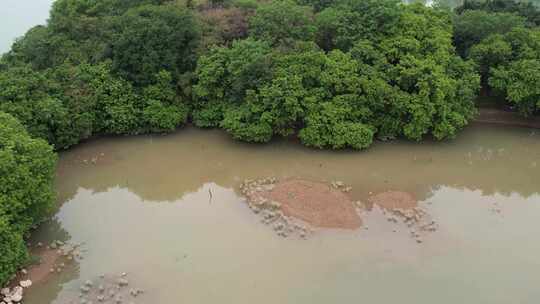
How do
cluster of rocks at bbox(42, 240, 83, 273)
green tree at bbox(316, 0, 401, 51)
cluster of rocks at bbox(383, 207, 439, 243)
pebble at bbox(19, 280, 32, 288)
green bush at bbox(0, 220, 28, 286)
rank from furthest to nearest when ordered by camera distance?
green tree at bbox(316, 0, 401, 51) → cluster of rocks at bbox(383, 207, 439, 243) → cluster of rocks at bbox(42, 240, 83, 273) → pebble at bbox(19, 280, 32, 288) → green bush at bbox(0, 220, 28, 286)

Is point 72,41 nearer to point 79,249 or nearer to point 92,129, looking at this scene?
point 92,129

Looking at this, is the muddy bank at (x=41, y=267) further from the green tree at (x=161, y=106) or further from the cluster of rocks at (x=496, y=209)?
the cluster of rocks at (x=496, y=209)

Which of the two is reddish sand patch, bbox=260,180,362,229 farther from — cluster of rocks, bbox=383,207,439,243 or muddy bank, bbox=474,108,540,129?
muddy bank, bbox=474,108,540,129

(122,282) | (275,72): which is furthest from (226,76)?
(122,282)

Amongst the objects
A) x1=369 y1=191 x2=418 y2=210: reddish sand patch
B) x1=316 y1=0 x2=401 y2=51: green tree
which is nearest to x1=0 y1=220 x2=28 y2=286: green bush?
x1=369 y1=191 x2=418 y2=210: reddish sand patch

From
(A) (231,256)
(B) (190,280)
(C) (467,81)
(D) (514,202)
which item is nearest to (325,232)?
(A) (231,256)
